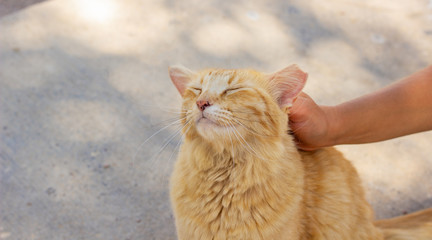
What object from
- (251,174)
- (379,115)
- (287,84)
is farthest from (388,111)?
(251,174)

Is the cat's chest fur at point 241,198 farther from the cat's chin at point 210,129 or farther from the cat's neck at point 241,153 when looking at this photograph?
the cat's chin at point 210,129

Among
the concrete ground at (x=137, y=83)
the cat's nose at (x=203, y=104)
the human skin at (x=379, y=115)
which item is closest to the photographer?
the cat's nose at (x=203, y=104)

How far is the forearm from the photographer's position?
75.5 inches

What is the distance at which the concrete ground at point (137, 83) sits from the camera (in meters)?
2.47

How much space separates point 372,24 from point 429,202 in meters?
2.05

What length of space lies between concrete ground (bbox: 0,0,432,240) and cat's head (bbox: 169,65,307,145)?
17.6 inches

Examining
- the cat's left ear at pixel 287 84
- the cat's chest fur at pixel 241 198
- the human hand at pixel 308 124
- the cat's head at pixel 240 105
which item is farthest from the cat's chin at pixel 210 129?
the human hand at pixel 308 124

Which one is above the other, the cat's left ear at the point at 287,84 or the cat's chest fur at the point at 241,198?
the cat's left ear at the point at 287,84

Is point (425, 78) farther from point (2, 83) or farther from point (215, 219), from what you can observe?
point (2, 83)

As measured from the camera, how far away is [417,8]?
13.4 ft

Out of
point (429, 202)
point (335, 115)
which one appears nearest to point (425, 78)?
point (335, 115)

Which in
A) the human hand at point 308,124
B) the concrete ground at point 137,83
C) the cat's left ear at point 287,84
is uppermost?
the cat's left ear at point 287,84

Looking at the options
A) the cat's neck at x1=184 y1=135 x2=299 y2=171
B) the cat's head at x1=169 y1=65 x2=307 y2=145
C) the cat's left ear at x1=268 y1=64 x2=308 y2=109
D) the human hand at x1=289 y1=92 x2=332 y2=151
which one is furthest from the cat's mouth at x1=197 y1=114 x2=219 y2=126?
the human hand at x1=289 y1=92 x2=332 y2=151

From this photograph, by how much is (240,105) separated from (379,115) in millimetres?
Answer: 833
